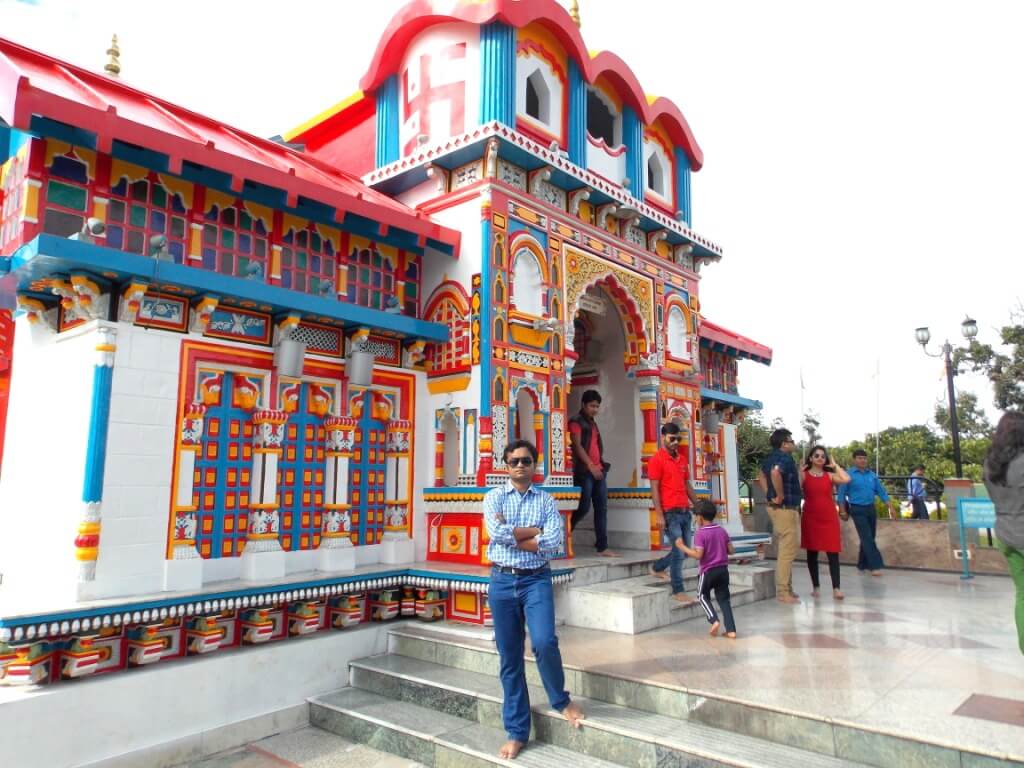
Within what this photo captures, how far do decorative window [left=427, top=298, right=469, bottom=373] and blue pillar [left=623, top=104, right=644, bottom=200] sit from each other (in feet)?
Result: 11.1

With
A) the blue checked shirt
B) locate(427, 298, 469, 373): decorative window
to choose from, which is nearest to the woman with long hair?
the blue checked shirt

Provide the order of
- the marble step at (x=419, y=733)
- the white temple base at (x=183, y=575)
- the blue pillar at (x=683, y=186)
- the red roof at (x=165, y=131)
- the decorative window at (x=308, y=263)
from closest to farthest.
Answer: the marble step at (x=419, y=733) → the red roof at (x=165, y=131) → the white temple base at (x=183, y=575) → the decorative window at (x=308, y=263) → the blue pillar at (x=683, y=186)

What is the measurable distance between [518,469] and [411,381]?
3.38 metres

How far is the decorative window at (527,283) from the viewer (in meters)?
7.54

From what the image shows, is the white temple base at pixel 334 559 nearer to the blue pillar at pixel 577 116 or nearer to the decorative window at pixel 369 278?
the decorative window at pixel 369 278

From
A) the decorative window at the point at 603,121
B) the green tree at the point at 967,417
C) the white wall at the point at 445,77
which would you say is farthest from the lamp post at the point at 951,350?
the green tree at the point at 967,417

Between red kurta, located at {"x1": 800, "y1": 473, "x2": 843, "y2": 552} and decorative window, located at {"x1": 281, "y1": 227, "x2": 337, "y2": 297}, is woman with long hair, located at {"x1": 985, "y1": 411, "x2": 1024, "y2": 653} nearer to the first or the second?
red kurta, located at {"x1": 800, "y1": 473, "x2": 843, "y2": 552}

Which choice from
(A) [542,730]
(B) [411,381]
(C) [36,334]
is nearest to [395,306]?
(B) [411,381]

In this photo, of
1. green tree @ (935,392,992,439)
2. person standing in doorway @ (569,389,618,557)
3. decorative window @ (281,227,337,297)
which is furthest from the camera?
green tree @ (935,392,992,439)

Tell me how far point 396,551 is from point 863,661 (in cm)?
416

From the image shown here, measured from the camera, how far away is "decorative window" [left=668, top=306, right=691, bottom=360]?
9.79m

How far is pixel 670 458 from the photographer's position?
668 centimetres

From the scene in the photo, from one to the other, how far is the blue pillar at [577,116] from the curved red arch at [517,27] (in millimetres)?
119

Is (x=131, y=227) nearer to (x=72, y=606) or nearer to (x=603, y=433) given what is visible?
(x=72, y=606)
